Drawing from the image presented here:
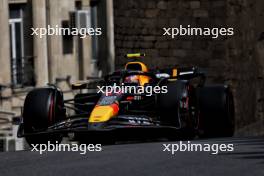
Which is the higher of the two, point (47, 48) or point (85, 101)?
point (85, 101)

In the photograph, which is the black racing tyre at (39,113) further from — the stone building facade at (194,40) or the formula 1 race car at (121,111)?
the stone building facade at (194,40)

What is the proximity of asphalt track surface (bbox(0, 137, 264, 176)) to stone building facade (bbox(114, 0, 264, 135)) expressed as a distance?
12.7 metres

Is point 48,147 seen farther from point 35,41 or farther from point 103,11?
point 103,11

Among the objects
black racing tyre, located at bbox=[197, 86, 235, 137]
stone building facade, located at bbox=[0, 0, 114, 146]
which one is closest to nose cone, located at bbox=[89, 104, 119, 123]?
Answer: black racing tyre, located at bbox=[197, 86, 235, 137]

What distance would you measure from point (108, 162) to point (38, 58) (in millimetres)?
21195

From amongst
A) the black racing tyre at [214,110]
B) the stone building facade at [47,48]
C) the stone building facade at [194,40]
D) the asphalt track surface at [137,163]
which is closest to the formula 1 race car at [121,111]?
the black racing tyre at [214,110]

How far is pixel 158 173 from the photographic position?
12859mm

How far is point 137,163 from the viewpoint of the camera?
1375 cm

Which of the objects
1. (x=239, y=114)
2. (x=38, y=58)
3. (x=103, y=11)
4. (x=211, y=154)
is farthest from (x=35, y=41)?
(x=211, y=154)

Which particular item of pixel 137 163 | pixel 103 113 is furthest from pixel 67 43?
pixel 137 163

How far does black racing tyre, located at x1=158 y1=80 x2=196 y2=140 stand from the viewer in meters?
17.5

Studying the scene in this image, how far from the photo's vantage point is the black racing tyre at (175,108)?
57.6 feet

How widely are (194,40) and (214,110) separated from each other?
10863mm

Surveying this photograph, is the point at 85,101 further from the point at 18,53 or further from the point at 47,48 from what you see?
the point at 47,48
